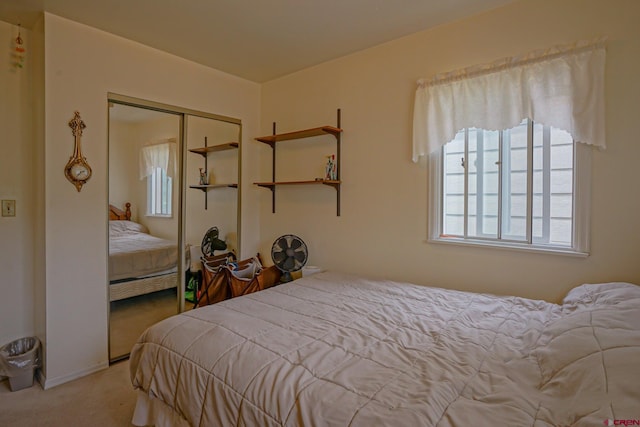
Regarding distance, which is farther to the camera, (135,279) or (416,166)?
(135,279)

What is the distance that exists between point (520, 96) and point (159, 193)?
283 centimetres

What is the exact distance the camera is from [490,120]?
210 cm

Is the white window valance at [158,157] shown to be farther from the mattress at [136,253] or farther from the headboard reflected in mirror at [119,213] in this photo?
the mattress at [136,253]

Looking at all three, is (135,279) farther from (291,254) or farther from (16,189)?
(291,254)

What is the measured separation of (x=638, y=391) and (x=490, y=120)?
170cm

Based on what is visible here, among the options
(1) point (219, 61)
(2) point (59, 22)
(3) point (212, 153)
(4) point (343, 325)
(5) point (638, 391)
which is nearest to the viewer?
(5) point (638, 391)

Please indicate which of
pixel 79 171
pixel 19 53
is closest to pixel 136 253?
pixel 79 171

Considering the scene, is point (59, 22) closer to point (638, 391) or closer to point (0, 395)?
point (0, 395)

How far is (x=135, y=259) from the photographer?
2.79 m

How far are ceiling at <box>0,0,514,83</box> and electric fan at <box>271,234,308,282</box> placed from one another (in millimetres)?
1649

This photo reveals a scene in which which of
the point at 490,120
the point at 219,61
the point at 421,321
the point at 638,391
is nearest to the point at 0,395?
the point at 421,321

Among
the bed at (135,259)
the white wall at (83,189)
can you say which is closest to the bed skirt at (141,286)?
the bed at (135,259)

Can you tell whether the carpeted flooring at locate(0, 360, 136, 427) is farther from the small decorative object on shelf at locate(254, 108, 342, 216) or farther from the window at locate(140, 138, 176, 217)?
the small decorative object on shelf at locate(254, 108, 342, 216)

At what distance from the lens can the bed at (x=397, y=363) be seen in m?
0.92
